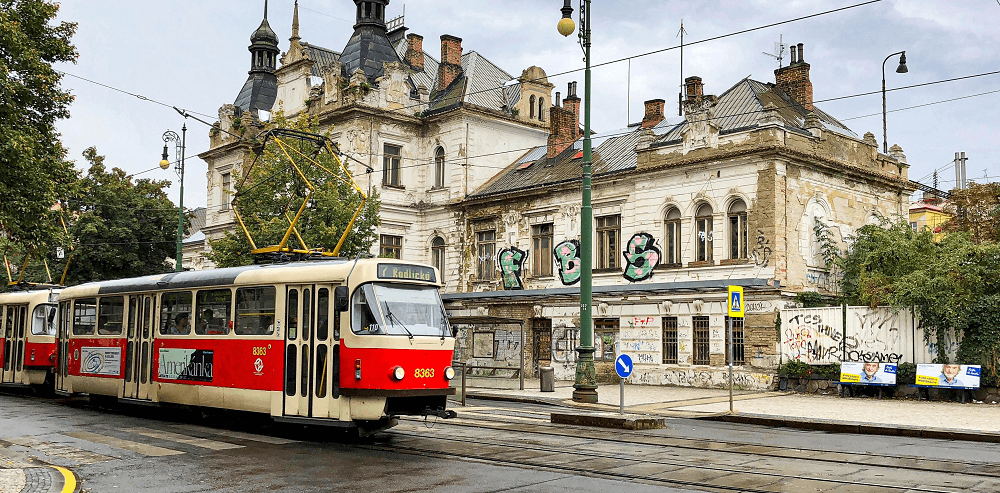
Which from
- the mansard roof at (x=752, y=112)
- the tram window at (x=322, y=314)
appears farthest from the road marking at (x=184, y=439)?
the mansard roof at (x=752, y=112)

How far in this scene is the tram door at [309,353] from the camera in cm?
1435

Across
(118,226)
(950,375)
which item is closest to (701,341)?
(950,375)

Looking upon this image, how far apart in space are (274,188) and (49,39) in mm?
14583

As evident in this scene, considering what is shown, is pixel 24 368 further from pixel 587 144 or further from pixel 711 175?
pixel 711 175

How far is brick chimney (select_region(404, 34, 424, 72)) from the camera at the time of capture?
155 feet

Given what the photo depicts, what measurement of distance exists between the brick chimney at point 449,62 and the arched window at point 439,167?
3612mm

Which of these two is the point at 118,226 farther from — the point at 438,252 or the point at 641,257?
the point at 641,257

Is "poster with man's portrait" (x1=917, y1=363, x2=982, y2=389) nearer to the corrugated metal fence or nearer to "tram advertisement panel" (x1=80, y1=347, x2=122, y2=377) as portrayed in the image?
the corrugated metal fence

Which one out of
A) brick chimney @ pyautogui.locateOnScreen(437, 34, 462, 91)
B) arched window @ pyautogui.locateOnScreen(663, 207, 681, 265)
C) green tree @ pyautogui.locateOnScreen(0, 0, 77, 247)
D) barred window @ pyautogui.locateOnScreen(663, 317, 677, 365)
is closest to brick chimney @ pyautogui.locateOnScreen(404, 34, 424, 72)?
brick chimney @ pyautogui.locateOnScreen(437, 34, 462, 91)

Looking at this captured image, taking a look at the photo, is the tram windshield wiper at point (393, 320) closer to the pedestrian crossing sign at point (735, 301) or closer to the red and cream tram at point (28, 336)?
the pedestrian crossing sign at point (735, 301)

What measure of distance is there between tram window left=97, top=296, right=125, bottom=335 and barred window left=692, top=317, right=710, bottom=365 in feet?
59.5

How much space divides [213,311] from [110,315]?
4597mm

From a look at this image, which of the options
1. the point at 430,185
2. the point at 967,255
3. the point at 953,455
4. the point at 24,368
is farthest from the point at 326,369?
the point at 430,185

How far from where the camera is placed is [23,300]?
25.7 m
